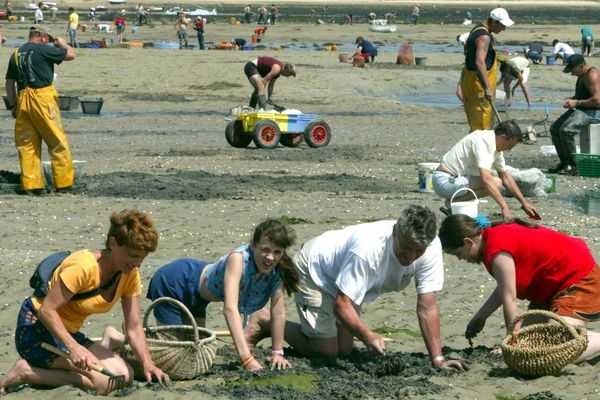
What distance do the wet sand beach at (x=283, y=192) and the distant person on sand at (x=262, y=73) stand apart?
113 cm

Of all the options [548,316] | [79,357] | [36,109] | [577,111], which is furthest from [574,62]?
[79,357]

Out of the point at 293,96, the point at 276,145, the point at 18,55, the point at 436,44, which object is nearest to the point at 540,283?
the point at 18,55

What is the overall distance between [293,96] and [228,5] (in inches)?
3962

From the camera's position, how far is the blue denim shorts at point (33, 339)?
6.50m

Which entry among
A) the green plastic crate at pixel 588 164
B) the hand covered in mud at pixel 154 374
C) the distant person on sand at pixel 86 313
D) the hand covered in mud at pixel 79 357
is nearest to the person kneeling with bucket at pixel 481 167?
the green plastic crate at pixel 588 164

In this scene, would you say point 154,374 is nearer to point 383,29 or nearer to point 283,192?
point 283,192

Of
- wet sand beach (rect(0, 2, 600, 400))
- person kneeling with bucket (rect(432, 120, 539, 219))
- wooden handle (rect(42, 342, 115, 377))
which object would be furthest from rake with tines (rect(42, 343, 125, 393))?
person kneeling with bucket (rect(432, 120, 539, 219))

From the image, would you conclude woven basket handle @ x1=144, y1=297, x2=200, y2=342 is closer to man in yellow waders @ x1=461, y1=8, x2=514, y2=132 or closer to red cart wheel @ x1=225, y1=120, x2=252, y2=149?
man in yellow waders @ x1=461, y1=8, x2=514, y2=132

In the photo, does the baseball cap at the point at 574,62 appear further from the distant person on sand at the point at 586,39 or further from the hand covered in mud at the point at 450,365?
the distant person on sand at the point at 586,39

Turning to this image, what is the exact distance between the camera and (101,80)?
31.2m

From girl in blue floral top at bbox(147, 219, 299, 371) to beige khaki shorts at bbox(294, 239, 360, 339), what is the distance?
7.5 inches

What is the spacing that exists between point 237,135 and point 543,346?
39.7 feet

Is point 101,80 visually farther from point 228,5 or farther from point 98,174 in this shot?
point 228,5

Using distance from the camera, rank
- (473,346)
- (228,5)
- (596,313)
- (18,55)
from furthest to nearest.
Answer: (228,5) → (18,55) → (473,346) → (596,313)
